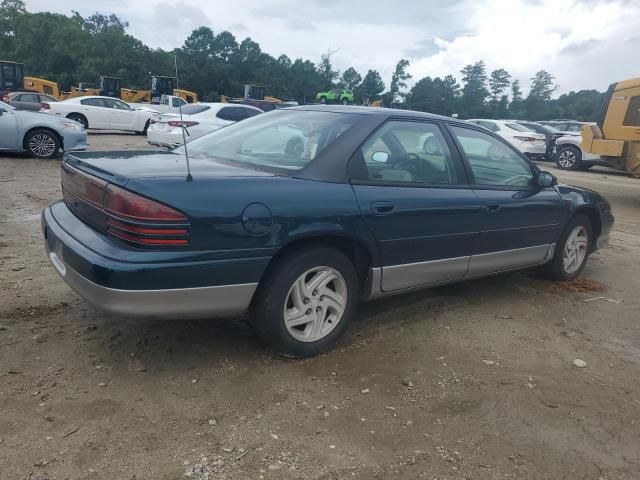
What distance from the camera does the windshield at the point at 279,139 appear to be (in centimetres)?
335

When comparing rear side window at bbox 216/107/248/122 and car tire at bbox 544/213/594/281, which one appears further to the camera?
rear side window at bbox 216/107/248/122

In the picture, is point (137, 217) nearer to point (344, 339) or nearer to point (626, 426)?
point (344, 339)

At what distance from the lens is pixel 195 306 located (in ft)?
9.00

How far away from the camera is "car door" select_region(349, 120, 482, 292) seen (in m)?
3.34

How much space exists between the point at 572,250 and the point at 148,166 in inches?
155

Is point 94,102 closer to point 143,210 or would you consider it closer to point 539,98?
point 143,210

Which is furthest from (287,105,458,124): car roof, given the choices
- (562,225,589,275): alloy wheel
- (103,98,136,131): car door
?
(103,98,136,131): car door

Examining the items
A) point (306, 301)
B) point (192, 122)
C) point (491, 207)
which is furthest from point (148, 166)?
point (192, 122)

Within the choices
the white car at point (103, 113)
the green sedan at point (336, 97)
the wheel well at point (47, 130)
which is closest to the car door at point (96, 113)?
the white car at point (103, 113)

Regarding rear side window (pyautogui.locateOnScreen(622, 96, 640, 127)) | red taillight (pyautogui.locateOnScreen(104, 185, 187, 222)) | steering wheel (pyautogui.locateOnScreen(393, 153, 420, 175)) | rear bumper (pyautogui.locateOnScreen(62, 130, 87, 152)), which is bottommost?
rear bumper (pyautogui.locateOnScreen(62, 130, 87, 152))

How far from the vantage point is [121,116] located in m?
19.4

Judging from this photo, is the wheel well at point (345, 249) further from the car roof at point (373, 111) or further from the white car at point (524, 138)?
the white car at point (524, 138)

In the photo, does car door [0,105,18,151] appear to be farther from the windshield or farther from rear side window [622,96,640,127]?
rear side window [622,96,640,127]

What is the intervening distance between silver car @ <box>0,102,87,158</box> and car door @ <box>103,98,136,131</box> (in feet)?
28.7
